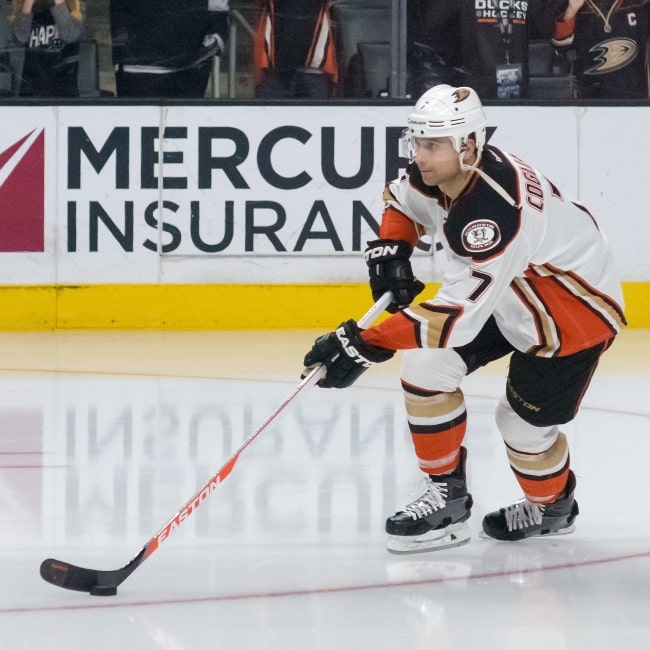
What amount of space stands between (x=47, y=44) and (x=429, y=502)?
4048 mm

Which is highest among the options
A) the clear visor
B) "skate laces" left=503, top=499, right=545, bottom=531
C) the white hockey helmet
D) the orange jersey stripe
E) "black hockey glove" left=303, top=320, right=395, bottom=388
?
the white hockey helmet

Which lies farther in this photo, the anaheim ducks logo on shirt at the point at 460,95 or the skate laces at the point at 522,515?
the skate laces at the point at 522,515

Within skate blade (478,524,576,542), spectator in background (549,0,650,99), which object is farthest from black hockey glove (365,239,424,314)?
spectator in background (549,0,650,99)

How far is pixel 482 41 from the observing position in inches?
268

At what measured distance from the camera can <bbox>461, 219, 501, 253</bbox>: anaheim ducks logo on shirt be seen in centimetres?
290

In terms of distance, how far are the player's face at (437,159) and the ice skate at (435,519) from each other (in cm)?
67

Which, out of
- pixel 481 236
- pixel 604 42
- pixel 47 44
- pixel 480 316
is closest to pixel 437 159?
pixel 481 236

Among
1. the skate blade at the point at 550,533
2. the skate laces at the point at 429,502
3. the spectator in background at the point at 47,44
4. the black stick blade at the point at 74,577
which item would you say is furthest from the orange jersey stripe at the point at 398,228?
the spectator in background at the point at 47,44

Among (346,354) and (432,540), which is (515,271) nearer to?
(346,354)

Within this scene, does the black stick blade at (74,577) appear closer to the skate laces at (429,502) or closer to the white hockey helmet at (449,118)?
the skate laces at (429,502)

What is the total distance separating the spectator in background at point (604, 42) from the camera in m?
6.90

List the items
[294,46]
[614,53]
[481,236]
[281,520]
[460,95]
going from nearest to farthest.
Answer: [481,236] < [460,95] < [281,520] < [294,46] < [614,53]

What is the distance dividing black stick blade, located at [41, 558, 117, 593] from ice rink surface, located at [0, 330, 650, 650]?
0.03m

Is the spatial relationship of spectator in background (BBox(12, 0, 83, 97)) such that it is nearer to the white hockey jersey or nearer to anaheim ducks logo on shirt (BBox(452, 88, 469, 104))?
the white hockey jersey
